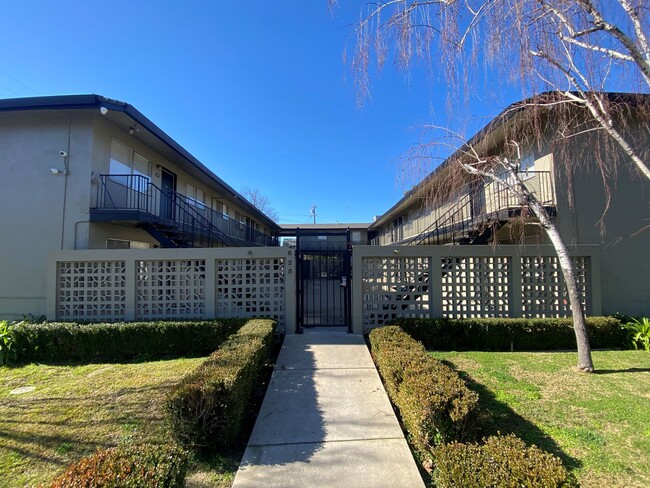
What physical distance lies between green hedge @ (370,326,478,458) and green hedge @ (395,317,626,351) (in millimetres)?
2870

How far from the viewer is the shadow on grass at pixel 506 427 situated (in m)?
3.08

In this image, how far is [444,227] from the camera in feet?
40.4

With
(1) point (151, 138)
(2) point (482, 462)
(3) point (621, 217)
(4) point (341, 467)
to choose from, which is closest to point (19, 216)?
(1) point (151, 138)

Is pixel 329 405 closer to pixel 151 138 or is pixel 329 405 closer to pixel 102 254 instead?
pixel 102 254

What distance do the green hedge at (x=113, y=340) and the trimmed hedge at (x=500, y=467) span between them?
216 inches

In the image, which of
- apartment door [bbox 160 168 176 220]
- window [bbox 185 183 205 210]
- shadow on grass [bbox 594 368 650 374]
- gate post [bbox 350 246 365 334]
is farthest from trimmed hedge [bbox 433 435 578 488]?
window [bbox 185 183 205 210]

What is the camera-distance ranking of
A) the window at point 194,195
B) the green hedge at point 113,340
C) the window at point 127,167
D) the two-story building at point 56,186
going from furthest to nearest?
the window at point 194,195, the window at point 127,167, the two-story building at point 56,186, the green hedge at point 113,340

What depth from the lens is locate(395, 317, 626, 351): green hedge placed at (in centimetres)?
715

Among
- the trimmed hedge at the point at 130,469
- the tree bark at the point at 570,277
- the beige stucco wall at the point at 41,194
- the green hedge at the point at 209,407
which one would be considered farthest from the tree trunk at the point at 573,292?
the beige stucco wall at the point at 41,194

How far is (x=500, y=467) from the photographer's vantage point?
86.9 inches

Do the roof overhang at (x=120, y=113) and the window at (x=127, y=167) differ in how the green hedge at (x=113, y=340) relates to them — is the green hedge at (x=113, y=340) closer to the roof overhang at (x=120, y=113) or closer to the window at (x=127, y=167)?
the window at (x=127, y=167)

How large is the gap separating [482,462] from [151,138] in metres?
11.5

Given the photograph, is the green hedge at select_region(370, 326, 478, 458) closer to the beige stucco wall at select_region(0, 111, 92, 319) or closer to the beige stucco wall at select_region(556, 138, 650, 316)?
the beige stucco wall at select_region(556, 138, 650, 316)

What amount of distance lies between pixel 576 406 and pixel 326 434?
319 centimetres
